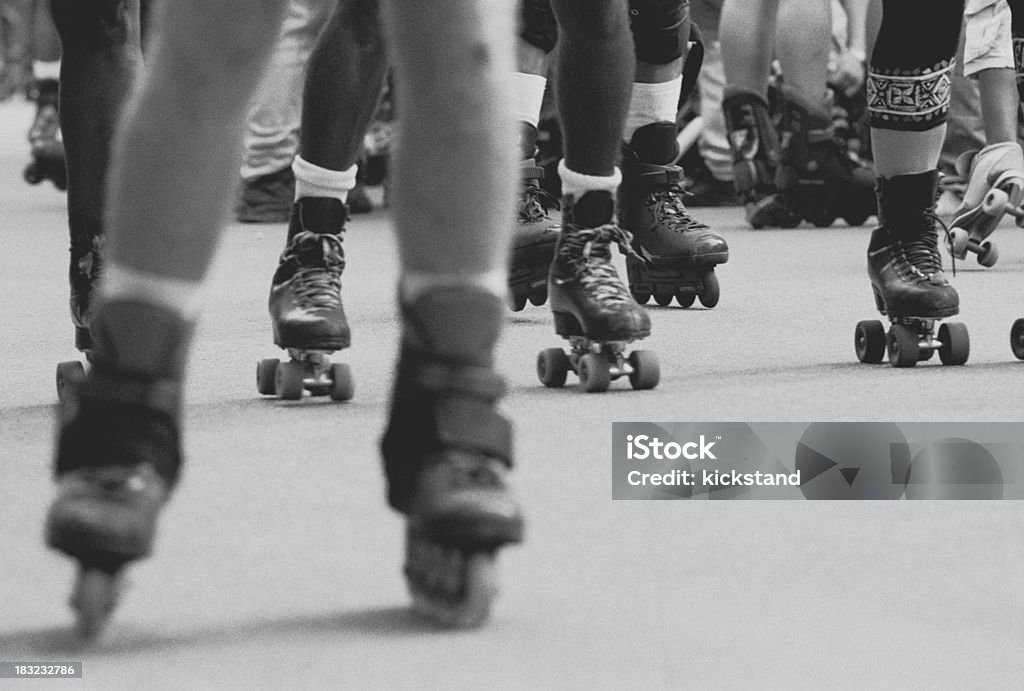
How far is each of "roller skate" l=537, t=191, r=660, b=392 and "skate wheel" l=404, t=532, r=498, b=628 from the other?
4.01ft

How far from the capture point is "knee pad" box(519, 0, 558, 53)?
11.8 ft

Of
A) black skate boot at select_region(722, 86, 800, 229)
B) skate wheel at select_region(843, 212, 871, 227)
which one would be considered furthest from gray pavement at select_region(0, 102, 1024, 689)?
skate wheel at select_region(843, 212, 871, 227)

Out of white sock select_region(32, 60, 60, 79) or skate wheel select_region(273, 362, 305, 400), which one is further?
white sock select_region(32, 60, 60, 79)

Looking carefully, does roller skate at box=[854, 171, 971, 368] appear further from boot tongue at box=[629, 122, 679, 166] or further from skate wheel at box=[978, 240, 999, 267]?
skate wheel at box=[978, 240, 999, 267]

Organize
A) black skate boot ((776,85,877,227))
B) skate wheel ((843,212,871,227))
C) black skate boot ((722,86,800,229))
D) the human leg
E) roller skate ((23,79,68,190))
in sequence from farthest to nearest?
roller skate ((23,79,68,190)), skate wheel ((843,212,871,227)), black skate boot ((776,85,877,227)), black skate boot ((722,86,800,229)), the human leg

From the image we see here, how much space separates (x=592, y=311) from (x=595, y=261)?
116 millimetres

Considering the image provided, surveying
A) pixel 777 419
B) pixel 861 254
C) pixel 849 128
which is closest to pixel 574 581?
pixel 777 419

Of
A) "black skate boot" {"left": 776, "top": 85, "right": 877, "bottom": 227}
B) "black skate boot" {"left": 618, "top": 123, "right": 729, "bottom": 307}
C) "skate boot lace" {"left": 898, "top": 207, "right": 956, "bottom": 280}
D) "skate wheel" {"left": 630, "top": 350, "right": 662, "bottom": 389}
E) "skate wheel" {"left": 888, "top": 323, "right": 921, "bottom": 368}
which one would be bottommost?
"skate wheel" {"left": 630, "top": 350, "right": 662, "bottom": 389}

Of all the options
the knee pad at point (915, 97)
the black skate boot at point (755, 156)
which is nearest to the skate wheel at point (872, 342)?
the knee pad at point (915, 97)

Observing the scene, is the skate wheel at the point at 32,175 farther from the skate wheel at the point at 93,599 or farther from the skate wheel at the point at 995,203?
the skate wheel at the point at 93,599

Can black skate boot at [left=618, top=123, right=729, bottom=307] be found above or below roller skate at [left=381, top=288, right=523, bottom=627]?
above

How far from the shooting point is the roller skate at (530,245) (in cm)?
360

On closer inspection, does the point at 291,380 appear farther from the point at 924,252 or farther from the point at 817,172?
the point at 817,172

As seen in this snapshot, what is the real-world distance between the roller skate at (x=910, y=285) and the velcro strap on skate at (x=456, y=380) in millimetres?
1514
